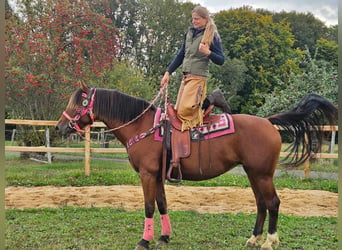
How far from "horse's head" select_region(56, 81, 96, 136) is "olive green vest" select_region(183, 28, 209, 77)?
1197 millimetres

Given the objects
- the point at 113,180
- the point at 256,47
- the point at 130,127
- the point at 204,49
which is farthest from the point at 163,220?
the point at 256,47

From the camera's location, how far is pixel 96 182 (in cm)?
799

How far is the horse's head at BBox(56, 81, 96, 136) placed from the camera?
13.5 ft

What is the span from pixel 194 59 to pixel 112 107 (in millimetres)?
1153

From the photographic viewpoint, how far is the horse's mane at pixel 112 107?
4.20m

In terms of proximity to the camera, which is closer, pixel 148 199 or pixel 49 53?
pixel 148 199

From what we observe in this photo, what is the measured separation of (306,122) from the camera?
14.0 ft

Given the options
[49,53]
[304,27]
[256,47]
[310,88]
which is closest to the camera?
[49,53]

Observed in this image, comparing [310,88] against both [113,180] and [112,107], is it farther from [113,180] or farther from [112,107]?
[112,107]

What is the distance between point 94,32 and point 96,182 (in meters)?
6.46

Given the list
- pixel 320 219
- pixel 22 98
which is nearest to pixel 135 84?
pixel 22 98

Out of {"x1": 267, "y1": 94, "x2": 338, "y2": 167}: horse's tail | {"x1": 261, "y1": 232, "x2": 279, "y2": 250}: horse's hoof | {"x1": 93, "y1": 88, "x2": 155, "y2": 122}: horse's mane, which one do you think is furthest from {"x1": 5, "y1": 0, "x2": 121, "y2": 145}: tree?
{"x1": 261, "y1": 232, "x2": 279, "y2": 250}: horse's hoof

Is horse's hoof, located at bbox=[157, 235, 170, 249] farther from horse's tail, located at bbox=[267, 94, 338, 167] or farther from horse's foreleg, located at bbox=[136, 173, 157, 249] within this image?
horse's tail, located at bbox=[267, 94, 338, 167]

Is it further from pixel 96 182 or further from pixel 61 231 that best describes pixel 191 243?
pixel 96 182
